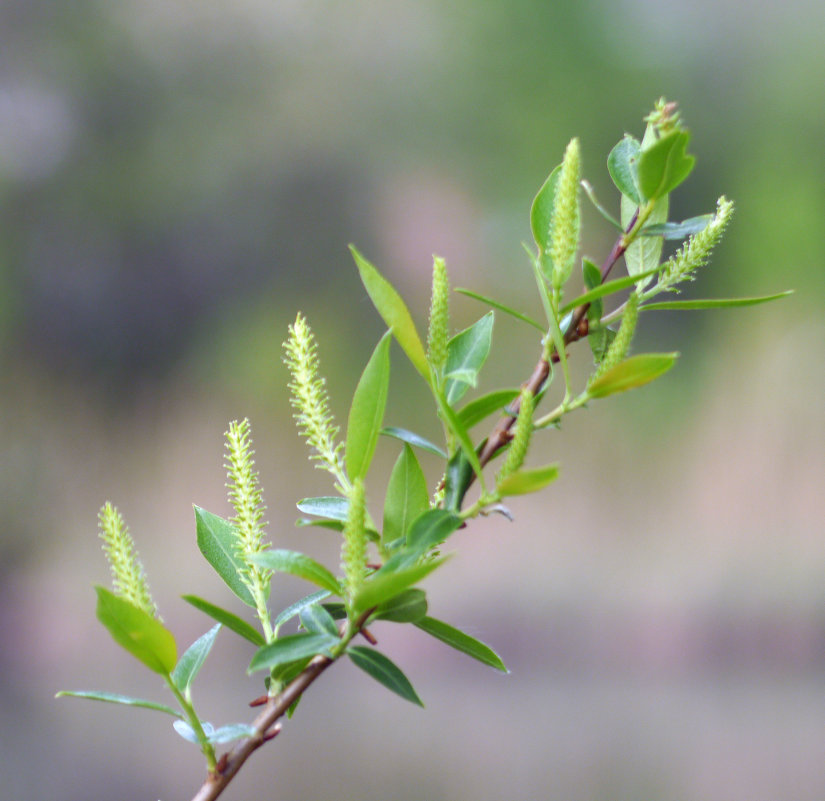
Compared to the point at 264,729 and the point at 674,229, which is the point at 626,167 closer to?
the point at 674,229

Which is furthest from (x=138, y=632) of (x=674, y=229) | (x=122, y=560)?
(x=674, y=229)

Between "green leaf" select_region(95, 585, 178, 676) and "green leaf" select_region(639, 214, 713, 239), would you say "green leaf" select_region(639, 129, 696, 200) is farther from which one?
"green leaf" select_region(95, 585, 178, 676)

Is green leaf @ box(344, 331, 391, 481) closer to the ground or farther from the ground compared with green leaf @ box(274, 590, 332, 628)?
farther from the ground

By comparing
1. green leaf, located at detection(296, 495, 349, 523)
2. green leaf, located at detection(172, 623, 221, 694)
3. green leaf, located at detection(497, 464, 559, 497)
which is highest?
green leaf, located at detection(296, 495, 349, 523)

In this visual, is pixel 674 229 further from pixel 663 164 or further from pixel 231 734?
pixel 231 734

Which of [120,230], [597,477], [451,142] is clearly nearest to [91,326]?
[120,230]

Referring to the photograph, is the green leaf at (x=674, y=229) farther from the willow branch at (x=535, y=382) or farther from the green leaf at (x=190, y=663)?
the green leaf at (x=190, y=663)

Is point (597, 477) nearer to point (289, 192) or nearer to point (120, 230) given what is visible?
point (289, 192)

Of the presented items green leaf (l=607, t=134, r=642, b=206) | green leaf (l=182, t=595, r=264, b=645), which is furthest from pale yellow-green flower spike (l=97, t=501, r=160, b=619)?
green leaf (l=607, t=134, r=642, b=206)
